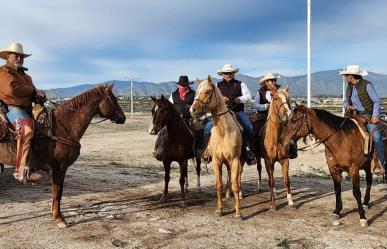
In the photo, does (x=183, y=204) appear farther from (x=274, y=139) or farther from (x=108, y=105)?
(x=108, y=105)

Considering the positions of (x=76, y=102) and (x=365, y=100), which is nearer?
(x=76, y=102)

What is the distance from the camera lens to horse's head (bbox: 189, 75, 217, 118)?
7.27m

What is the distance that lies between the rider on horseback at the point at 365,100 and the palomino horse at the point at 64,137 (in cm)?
462

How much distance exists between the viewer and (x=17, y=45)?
288 inches

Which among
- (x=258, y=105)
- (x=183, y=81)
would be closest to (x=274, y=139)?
(x=258, y=105)

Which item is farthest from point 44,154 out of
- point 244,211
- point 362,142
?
point 362,142

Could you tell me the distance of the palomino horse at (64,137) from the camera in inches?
292

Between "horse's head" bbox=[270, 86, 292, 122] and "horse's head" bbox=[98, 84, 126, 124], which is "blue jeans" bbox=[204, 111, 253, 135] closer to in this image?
"horse's head" bbox=[270, 86, 292, 122]

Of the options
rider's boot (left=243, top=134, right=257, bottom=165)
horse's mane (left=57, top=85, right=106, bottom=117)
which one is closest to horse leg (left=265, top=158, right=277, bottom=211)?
rider's boot (left=243, top=134, right=257, bottom=165)

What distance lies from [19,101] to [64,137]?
1.02 m

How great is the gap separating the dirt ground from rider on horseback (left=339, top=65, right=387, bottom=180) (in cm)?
→ 157

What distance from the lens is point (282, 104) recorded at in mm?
8234

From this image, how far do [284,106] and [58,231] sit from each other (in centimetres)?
490

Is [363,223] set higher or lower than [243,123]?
lower
